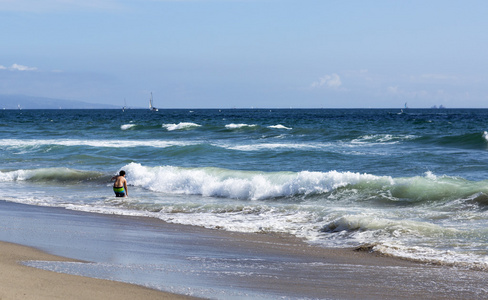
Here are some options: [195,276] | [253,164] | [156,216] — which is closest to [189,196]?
[156,216]

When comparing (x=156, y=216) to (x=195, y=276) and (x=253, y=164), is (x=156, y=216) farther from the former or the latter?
(x=253, y=164)

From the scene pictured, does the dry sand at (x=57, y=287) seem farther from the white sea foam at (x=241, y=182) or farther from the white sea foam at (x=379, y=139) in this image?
the white sea foam at (x=379, y=139)

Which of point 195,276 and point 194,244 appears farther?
point 194,244

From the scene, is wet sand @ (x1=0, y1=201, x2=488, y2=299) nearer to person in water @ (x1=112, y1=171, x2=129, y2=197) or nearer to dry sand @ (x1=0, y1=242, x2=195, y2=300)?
dry sand @ (x1=0, y1=242, x2=195, y2=300)

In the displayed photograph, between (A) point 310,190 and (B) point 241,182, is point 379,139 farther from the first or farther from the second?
(A) point 310,190

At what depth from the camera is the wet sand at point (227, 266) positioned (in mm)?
5844

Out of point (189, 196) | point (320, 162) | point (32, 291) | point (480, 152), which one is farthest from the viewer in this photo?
point (480, 152)

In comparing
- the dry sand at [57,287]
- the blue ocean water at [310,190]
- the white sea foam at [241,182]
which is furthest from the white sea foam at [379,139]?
the dry sand at [57,287]

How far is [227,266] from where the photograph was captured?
7027 mm

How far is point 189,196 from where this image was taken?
15.6 metres

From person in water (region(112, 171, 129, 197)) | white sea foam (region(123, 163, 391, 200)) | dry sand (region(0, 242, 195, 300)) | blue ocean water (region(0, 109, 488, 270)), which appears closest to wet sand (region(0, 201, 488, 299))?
dry sand (region(0, 242, 195, 300))

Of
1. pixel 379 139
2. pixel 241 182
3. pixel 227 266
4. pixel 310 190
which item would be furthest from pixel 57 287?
pixel 379 139

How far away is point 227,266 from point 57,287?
2.25 m

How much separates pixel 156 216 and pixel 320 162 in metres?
10.5
